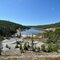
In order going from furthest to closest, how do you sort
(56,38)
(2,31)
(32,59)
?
(2,31) < (56,38) < (32,59)

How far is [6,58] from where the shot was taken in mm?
10820

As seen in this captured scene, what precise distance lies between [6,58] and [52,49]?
15.6ft


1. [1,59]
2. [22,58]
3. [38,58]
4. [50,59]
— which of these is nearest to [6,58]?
[1,59]

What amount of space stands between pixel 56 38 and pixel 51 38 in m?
0.56

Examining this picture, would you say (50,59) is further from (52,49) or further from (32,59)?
(52,49)

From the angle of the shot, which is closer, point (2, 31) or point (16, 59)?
point (16, 59)

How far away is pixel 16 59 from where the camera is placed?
1048cm

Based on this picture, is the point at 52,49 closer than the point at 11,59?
No

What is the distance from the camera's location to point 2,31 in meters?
36.7

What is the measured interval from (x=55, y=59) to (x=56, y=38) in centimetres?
965

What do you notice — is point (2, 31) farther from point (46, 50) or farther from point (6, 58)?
point (6, 58)

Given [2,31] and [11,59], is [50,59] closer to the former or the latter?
[11,59]

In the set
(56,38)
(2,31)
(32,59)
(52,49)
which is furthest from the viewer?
(2,31)

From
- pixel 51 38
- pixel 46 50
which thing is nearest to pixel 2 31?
pixel 51 38
